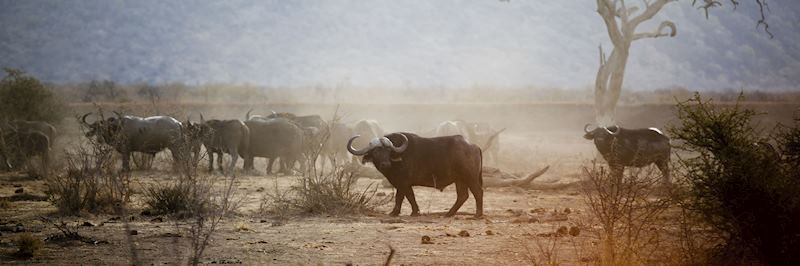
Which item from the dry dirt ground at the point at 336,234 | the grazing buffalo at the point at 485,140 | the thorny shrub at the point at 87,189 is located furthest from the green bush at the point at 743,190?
the grazing buffalo at the point at 485,140

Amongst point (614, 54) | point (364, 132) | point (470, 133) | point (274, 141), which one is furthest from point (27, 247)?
point (614, 54)

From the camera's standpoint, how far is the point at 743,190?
841cm

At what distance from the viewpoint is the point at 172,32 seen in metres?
140

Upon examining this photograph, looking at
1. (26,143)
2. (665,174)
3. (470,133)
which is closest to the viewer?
(665,174)

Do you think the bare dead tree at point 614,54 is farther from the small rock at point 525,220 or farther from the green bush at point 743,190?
the green bush at point 743,190

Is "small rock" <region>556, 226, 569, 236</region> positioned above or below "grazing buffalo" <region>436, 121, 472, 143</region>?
below

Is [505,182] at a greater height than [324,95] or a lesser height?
lesser

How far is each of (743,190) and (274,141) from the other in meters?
15.3

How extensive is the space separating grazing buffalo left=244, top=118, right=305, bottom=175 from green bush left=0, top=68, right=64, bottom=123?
857 centimetres

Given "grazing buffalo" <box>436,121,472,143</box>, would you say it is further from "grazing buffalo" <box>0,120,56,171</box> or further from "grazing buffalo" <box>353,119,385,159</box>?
"grazing buffalo" <box>0,120,56,171</box>

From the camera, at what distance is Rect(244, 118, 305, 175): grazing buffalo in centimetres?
2209

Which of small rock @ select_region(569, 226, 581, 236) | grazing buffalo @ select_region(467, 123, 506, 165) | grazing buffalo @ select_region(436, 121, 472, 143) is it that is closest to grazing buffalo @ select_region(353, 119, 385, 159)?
grazing buffalo @ select_region(436, 121, 472, 143)

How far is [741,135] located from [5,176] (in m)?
15.5

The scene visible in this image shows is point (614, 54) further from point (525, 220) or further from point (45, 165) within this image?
point (45, 165)
